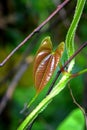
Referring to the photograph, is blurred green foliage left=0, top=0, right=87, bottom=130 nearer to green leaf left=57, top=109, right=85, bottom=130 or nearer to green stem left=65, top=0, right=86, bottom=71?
green leaf left=57, top=109, right=85, bottom=130

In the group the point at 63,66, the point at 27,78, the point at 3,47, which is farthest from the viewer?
the point at 3,47

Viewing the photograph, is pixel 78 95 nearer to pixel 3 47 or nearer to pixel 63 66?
pixel 3 47

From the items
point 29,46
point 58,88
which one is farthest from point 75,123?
point 29,46

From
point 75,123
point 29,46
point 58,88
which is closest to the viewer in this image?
point 58,88

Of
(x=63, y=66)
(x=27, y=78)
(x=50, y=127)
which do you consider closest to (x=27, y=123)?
(x=63, y=66)

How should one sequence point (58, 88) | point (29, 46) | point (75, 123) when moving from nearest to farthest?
point (58, 88), point (75, 123), point (29, 46)

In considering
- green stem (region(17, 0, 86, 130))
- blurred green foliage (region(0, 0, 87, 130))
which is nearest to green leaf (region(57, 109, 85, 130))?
green stem (region(17, 0, 86, 130))

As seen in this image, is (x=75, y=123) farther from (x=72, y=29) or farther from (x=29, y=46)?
(x=29, y=46)
